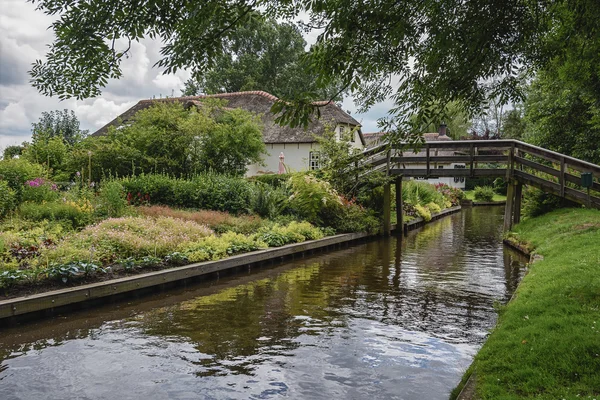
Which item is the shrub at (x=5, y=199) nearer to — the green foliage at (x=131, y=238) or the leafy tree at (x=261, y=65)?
the green foliage at (x=131, y=238)

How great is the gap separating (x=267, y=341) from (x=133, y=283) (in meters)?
3.40

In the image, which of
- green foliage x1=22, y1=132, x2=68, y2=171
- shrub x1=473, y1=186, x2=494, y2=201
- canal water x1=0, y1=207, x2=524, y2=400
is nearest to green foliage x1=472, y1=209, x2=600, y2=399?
canal water x1=0, y1=207, x2=524, y2=400

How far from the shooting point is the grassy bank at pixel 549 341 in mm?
4449

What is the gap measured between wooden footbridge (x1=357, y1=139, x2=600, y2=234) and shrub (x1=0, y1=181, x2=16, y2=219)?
11120mm

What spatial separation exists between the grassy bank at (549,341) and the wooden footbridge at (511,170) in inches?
290

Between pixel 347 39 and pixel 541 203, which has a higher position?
pixel 347 39

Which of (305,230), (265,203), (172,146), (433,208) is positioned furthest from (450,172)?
(172,146)

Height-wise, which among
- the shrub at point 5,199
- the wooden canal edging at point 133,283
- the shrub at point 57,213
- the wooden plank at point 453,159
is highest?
the wooden plank at point 453,159

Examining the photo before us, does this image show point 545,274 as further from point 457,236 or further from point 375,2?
A: point 457,236

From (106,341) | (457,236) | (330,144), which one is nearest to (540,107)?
(457,236)

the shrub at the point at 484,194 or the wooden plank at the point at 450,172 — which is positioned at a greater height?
the wooden plank at the point at 450,172

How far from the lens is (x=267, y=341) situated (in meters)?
7.10

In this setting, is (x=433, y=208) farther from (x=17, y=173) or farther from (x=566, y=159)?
(x=17, y=173)

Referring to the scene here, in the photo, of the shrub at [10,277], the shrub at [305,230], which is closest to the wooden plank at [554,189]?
the shrub at [305,230]
